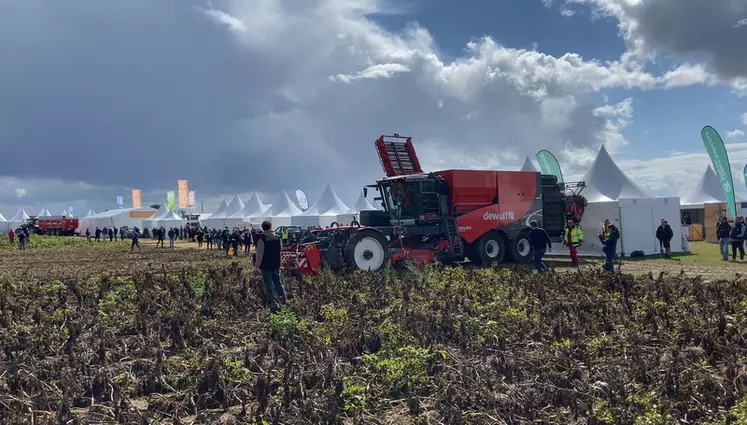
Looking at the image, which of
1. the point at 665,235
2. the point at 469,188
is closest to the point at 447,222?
the point at 469,188

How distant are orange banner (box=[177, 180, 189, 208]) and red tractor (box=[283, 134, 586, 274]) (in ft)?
155

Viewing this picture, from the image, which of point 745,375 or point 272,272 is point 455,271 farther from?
point 745,375

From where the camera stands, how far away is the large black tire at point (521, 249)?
656 inches

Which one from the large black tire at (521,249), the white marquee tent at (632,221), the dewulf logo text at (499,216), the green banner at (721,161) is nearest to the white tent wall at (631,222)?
the white marquee tent at (632,221)

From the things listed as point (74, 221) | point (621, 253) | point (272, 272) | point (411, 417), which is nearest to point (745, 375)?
point (411, 417)

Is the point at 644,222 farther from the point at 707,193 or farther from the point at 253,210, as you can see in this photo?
the point at 253,210

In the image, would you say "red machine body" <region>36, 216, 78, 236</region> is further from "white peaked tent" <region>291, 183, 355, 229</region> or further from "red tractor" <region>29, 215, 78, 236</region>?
"white peaked tent" <region>291, 183, 355, 229</region>

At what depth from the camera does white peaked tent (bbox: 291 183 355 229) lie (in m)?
42.7

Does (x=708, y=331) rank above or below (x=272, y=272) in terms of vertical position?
below

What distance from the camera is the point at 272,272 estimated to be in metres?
9.57

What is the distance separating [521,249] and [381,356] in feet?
37.0

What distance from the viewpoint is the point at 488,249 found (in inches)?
639

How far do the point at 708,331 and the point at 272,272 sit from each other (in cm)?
613

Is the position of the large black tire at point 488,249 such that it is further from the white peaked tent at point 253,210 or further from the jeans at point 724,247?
the white peaked tent at point 253,210
